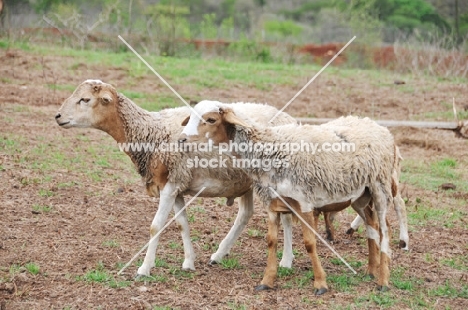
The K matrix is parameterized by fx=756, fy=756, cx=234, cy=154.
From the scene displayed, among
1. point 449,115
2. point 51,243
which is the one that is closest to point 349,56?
point 449,115

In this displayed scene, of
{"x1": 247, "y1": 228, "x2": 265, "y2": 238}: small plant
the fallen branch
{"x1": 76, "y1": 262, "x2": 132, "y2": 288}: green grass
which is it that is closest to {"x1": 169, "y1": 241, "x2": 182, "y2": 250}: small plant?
{"x1": 247, "y1": 228, "x2": 265, "y2": 238}: small plant

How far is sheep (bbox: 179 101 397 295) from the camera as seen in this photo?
7.14 m

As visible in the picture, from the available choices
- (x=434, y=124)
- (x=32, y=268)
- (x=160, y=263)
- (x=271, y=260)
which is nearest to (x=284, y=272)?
(x=271, y=260)

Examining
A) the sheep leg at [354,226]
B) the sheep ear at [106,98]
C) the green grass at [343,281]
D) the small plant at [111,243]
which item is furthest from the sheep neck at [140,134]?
the sheep leg at [354,226]

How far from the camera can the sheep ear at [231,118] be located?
7117mm

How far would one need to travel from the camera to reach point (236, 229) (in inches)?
326

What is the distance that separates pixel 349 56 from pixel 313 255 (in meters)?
18.7

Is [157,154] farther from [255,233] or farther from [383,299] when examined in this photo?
[383,299]

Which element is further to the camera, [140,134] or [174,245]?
[174,245]

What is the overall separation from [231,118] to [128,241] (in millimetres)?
2304

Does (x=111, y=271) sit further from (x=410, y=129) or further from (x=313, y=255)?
(x=410, y=129)

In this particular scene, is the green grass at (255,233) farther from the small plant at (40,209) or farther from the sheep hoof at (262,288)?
the small plant at (40,209)

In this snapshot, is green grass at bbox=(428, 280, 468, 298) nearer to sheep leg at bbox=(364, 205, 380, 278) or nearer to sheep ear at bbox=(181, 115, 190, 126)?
sheep leg at bbox=(364, 205, 380, 278)

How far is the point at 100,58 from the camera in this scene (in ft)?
Result: 64.7
